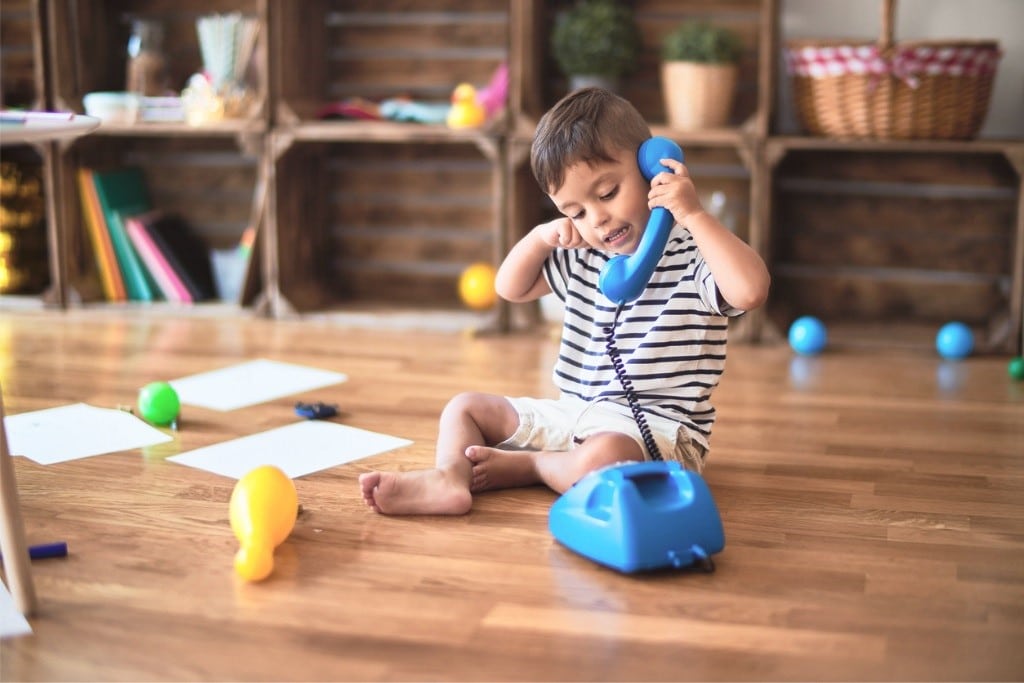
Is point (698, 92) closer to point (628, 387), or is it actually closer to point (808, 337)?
point (808, 337)

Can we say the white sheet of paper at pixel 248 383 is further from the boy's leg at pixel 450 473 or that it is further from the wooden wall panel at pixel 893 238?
the wooden wall panel at pixel 893 238

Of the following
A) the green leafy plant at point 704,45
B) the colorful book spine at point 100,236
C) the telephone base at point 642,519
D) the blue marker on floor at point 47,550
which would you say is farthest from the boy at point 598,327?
the colorful book spine at point 100,236

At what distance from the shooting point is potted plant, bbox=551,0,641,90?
2836mm

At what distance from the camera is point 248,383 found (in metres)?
2.36

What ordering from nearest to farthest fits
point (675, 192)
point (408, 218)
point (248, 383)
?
1. point (675, 192)
2. point (248, 383)
3. point (408, 218)

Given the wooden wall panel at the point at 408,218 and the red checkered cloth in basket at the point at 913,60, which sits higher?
the red checkered cloth in basket at the point at 913,60

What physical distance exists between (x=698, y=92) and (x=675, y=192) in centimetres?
135

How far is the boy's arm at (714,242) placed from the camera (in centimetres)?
150

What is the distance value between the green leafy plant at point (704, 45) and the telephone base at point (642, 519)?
5.13 ft

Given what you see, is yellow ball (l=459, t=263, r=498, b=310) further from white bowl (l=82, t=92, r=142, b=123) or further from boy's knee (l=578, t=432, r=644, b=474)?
boy's knee (l=578, t=432, r=644, b=474)

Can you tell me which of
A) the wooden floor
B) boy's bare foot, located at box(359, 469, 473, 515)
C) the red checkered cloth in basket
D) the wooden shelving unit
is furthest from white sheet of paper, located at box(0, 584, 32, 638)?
the red checkered cloth in basket

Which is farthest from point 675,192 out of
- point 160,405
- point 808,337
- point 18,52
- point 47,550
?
point 18,52

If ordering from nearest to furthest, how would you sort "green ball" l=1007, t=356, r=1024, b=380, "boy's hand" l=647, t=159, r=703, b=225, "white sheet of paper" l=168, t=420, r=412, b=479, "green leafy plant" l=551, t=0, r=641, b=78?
"boy's hand" l=647, t=159, r=703, b=225, "white sheet of paper" l=168, t=420, r=412, b=479, "green ball" l=1007, t=356, r=1024, b=380, "green leafy plant" l=551, t=0, r=641, b=78

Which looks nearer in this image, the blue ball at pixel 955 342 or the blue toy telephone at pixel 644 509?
the blue toy telephone at pixel 644 509
